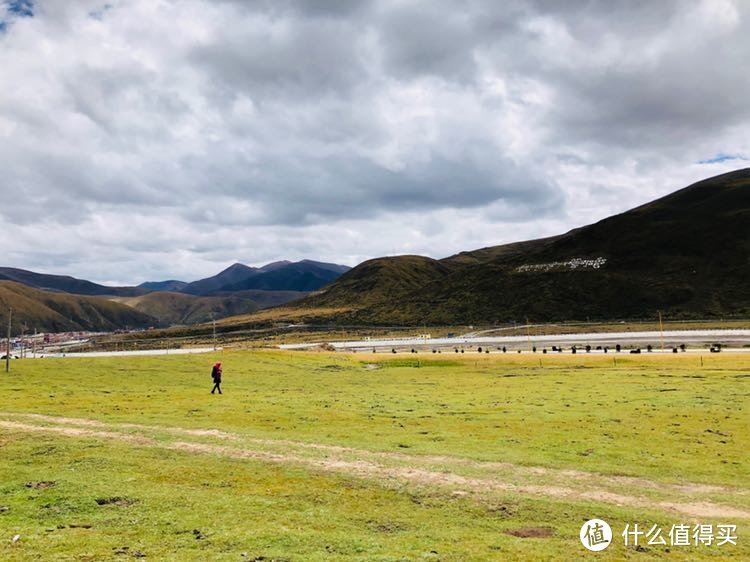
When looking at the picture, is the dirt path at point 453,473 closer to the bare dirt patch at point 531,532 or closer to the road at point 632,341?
the bare dirt patch at point 531,532

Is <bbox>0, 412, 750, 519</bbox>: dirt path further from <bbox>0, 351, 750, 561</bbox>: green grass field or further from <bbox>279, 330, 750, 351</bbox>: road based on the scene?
<bbox>279, 330, 750, 351</bbox>: road

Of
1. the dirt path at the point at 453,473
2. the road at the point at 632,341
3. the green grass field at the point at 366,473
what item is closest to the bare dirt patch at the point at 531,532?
the green grass field at the point at 366,473

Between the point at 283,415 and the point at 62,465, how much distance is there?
15.2m

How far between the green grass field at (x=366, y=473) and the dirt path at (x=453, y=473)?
11 centimetres

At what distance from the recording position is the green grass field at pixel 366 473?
547 inches

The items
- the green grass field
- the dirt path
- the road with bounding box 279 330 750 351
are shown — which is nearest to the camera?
the green grass field

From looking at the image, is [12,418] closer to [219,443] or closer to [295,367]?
[219,443]

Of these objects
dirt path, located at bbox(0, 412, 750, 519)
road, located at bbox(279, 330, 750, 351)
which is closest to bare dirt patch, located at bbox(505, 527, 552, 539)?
dirt path, located at bbox(0, 412, 750, 519)

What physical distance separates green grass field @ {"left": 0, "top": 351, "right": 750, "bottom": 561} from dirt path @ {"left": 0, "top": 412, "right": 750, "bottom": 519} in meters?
0.11

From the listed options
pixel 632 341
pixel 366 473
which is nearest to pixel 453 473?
pixel 366 473

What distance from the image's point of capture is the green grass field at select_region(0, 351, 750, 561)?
1389cm

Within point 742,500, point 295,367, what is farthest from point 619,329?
point 742,500

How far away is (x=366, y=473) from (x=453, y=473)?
10.8ft

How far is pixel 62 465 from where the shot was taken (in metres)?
21.4
